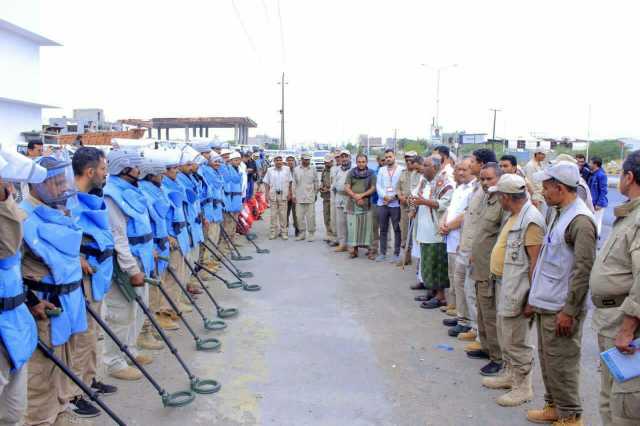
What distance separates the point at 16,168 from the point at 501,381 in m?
4.10

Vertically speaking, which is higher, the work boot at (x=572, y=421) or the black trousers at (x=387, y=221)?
the black trousers at (x=387, y=221)

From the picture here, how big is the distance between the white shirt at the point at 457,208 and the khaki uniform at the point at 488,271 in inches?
44.1

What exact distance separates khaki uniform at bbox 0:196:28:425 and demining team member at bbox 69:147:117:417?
0.89m

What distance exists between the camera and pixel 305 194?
12.3m

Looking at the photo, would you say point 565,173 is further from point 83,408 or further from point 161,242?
point 83,408

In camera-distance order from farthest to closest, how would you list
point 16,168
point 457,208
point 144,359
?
point 457,208 < point 144,359 < point 16,168

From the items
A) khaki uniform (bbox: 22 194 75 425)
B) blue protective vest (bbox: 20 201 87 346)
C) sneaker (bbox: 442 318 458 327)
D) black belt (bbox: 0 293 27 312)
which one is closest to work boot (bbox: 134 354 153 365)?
khaki uniform (bbox: 22 194 75 425)

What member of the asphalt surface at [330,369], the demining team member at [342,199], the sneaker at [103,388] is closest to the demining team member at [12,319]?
the asphalt surface at [330,369]

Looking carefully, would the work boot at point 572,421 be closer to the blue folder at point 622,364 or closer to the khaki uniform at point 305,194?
the blue folder at point 622,364

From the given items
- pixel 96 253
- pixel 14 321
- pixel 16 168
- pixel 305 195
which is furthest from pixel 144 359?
pixel 305 195

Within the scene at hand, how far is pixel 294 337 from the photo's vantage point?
5.93 metres

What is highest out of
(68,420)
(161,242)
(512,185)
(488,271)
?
(512,185)

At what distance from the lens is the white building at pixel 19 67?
22.9 meters

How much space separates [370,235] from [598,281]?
7.39 metres
